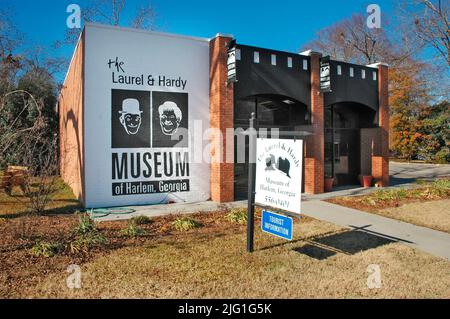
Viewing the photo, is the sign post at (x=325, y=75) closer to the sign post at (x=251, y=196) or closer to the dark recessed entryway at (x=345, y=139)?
the dark recessed entryway at (x=345, y=139)

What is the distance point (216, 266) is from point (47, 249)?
108 inches

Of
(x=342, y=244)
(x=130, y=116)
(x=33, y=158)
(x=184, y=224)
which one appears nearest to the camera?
(x=342, y=244)

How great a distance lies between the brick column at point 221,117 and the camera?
10062 millimetres

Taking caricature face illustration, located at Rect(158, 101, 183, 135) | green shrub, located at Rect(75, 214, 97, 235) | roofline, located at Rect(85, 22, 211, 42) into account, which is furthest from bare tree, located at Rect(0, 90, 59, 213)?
caricature face illustration, located at Rect(158, 101, 183, 135)

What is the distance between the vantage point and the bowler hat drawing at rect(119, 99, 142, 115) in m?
9.47

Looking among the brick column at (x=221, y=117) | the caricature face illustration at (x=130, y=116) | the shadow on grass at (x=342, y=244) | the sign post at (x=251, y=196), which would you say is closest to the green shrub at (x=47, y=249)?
the sign post at (x=251, y=196)

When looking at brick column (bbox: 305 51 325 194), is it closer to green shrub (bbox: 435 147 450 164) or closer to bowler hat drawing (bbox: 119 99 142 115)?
bowler hat drawing (bbox: 119 99 142 115)

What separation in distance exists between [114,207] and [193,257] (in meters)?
4.65

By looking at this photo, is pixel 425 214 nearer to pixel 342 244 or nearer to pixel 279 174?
pixel 342 244

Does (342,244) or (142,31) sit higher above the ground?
(142,31)

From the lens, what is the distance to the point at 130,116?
9.55m

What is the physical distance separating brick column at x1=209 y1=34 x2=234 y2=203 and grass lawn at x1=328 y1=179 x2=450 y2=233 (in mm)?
3307

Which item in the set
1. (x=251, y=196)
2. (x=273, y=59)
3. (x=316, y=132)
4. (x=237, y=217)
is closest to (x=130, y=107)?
(x=237, y=217)
